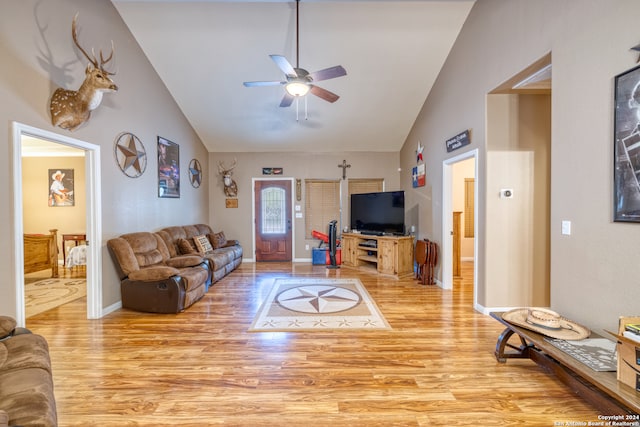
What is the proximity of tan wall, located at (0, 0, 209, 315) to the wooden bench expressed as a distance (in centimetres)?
448

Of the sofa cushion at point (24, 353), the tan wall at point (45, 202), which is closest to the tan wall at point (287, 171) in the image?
the tan wall at point (45, 202)

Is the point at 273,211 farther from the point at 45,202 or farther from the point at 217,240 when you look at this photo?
the point at 45,202

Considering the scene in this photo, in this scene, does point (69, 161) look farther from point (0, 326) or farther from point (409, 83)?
point (409, 83)

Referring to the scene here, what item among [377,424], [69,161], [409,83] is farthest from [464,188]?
[69,161]

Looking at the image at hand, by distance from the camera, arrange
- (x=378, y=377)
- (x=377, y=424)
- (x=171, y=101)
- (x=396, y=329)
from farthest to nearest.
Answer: (x=171, y=101)
(x=396, y=329)
(x=378, y=377)
(x=377, y=424)

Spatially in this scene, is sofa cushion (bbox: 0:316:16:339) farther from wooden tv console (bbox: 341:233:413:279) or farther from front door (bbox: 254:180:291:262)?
front door (bbox: 254:180:291:262)

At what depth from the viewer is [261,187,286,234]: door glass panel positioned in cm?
717

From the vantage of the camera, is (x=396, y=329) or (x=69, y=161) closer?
(x=396, y=329)

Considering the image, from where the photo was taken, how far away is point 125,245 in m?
3.72

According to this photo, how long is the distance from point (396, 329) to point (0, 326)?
11.0 ft

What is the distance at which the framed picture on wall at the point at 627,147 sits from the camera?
1.81 m

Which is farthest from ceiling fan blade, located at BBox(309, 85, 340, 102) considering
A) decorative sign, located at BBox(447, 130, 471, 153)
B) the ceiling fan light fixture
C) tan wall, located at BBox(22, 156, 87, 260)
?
tan wall, located at BBox(22, 156, 87, 260)

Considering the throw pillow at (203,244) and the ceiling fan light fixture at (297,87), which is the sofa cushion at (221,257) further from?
the ceiling fan light fixture at (297,87)

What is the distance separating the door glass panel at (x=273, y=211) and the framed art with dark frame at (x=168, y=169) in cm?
219
